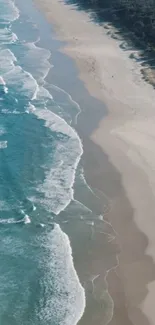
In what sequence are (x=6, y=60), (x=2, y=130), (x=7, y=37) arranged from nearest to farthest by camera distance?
(x=2, y=130), (x=6, y=60), (x=7, y=37)

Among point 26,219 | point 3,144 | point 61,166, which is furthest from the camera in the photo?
point 3,144

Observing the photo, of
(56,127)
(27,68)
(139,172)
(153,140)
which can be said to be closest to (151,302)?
(139,172)

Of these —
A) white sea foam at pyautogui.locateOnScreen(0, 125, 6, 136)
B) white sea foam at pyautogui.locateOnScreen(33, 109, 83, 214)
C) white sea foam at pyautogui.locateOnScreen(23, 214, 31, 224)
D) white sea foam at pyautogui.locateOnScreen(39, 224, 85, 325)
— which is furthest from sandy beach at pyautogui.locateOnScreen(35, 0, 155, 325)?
white sea foam at pyautogui.locateOnScreen(0, 125, 6, 136)

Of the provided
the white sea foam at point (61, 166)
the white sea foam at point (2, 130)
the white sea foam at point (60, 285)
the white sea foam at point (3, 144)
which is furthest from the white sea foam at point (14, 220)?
the white sea foam at point (2, 130)

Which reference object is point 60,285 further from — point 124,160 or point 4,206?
point 124,160

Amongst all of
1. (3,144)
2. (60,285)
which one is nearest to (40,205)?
(60,285)

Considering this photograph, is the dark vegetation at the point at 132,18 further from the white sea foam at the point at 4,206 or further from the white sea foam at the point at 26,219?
the white sea foam at the point at 26,219

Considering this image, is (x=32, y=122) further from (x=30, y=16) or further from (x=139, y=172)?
(x=30, y=16)
